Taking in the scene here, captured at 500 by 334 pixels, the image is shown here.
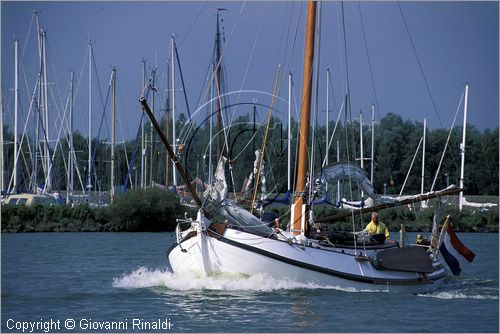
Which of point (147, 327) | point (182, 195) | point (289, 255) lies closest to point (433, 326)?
point (289, 255)

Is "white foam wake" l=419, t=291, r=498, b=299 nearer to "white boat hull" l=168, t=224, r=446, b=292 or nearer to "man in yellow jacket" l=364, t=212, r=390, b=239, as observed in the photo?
"white boat hull" l=168, t=224, r=446, b=292

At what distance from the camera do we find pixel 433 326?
21812 mm

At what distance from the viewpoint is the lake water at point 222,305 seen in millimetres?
21672

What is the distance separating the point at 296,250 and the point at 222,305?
8.65 feet

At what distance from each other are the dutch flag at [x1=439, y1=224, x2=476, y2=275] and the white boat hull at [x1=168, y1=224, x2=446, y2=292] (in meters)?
4.16

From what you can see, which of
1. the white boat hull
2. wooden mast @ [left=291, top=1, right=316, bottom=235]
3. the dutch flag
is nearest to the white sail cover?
the white boat hull

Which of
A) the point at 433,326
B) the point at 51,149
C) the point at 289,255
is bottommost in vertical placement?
Result: the point at 433,326

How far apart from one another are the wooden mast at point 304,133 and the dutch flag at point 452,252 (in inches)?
205

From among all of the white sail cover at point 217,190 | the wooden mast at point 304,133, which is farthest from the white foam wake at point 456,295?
the white sail cover at point 217,190

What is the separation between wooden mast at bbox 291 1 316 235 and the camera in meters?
27.1

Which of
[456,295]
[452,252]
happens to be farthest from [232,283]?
[452,252]

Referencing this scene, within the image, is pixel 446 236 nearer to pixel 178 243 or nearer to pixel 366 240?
pixel 366 240

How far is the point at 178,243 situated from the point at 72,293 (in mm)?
3449

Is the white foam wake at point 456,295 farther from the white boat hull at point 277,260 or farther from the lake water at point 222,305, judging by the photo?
the white boat hull at point 277,260
